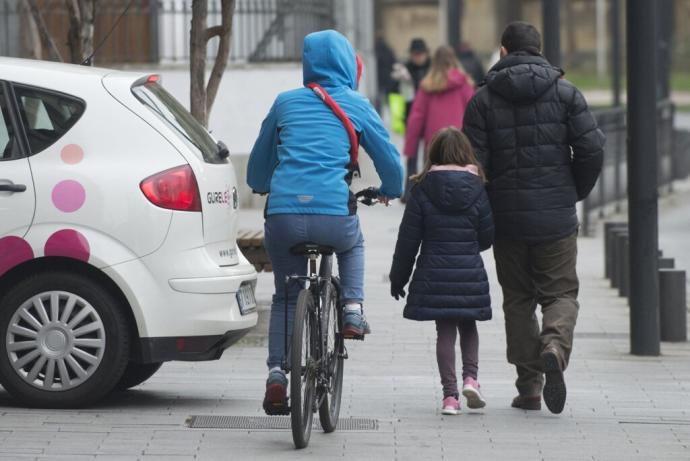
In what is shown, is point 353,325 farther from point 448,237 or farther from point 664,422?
point 664,422

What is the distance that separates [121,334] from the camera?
7.36 meters

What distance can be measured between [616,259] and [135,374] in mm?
5485

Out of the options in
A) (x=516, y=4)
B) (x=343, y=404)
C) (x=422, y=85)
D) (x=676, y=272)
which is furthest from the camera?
(x=516, y=4)

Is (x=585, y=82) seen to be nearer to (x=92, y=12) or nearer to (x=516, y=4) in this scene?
(x=516, y=4)

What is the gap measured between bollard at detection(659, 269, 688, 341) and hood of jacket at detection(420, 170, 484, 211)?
3102 millimetres

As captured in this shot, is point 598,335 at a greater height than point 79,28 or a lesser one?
lesser

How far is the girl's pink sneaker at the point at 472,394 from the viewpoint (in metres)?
7.57

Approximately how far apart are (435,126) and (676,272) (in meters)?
6.54

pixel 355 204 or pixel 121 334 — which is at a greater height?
pixel 355 204

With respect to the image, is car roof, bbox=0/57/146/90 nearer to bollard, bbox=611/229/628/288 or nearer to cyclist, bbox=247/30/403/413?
cyclist, bbox=247/30/403/413

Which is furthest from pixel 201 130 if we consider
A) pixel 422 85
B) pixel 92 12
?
pixel 422 85

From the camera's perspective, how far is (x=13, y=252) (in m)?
7.35

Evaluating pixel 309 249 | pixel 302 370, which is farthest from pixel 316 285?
pixel 302 370

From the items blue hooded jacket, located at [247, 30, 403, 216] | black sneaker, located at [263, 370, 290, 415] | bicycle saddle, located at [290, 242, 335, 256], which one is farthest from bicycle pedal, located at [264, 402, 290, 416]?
blue hooded jacket, located at [247, 30, 403, 216]
